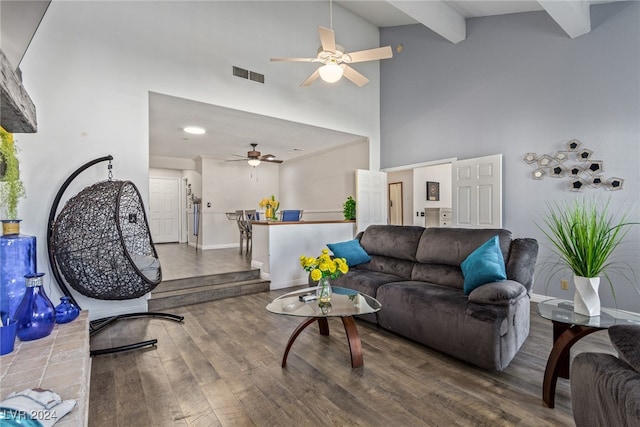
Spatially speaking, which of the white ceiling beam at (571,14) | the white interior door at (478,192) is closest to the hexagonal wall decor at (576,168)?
the white interior door at (478,192)

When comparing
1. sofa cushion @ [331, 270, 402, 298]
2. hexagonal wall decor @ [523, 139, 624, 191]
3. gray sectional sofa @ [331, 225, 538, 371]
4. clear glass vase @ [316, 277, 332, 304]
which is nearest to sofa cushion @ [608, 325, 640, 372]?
gray sectional sofa @ [331, 225, 538, 371]

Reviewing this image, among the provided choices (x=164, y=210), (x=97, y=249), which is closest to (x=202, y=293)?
(x=97, y=249)

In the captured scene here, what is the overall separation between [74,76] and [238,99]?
1.85 m

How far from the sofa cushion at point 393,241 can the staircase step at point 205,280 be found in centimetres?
185

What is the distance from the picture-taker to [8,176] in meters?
2.20

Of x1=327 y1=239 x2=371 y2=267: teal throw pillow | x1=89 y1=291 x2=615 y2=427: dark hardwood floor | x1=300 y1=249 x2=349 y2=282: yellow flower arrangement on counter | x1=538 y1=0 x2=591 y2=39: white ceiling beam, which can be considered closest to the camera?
x1=89 y1=291 x2=615 y2=427: dark hardwood floor

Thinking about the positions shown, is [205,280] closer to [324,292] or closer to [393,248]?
[324,292]

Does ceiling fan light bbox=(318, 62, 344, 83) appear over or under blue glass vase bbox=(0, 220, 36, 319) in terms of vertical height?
over

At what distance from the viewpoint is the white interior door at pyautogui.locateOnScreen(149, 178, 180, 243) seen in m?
8.96

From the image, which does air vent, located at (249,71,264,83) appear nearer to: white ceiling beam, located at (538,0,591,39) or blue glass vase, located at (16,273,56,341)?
white ceiling beam, located at (538,0,591,39)

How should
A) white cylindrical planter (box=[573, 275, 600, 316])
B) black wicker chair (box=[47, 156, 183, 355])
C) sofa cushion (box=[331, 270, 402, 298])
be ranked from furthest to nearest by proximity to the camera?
sofa cushion (box=[331, 270, 402, 298]) → black wicker chair (box=[47, 156, 183, 355]) → white cylindrical planter (box=[573, 275, 600, 316])

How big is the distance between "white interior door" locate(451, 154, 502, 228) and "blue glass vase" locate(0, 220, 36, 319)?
203 inches

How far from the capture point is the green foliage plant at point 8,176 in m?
2.03

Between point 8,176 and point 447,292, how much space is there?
11.4 ft
